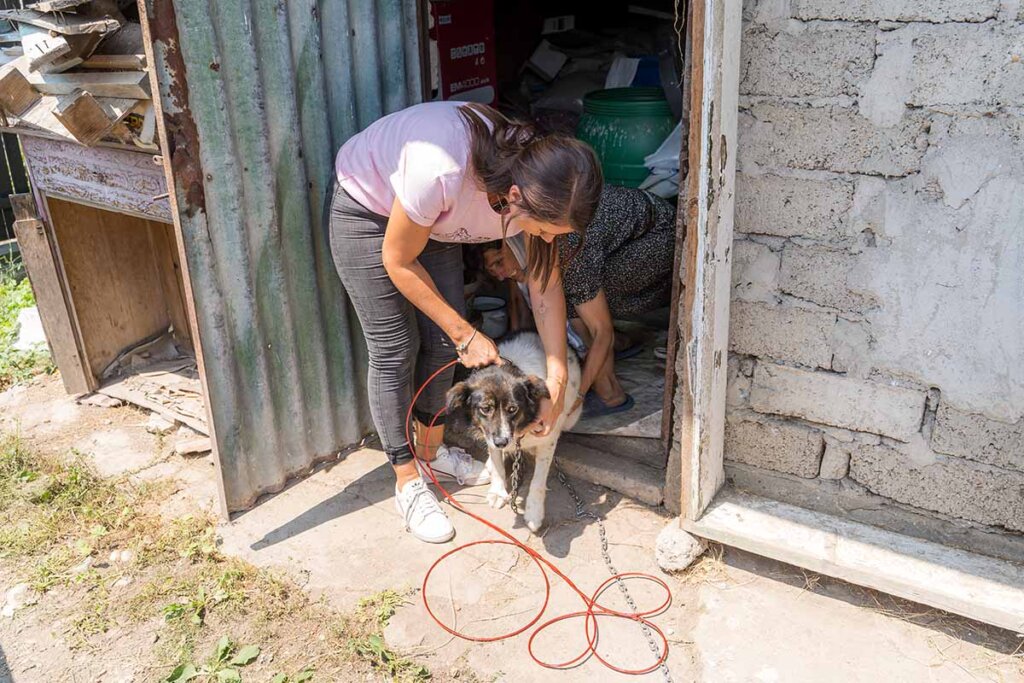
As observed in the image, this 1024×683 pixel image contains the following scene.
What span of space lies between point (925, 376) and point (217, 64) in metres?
2.72

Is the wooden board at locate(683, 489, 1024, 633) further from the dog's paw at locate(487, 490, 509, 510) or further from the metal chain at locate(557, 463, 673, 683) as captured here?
the dog's paw at locate(487, 490, 509, 510)

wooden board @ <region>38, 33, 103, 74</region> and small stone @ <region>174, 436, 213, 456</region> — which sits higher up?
wooden board @ <region>38, 33, 103, 74</region>

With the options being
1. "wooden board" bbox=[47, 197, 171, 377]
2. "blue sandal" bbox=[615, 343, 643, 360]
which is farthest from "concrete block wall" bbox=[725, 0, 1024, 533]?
"wooden board" bbox=[47, 197, 171, 377]

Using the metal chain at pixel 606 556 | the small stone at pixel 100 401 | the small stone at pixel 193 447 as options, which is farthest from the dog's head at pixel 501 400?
the small stone at pixel 100 401

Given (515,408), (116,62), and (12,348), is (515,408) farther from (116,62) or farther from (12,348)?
(12,348)

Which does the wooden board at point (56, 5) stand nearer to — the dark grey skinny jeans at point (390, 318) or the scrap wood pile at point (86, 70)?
the scrap wood pile at point (86, 70)

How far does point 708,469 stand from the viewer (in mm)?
3023

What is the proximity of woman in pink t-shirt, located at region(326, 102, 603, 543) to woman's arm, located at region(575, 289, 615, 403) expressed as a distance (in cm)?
52

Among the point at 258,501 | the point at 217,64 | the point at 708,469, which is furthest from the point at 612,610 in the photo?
the point at 217,64

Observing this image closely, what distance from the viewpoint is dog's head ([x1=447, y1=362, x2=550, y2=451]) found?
302 centimetres

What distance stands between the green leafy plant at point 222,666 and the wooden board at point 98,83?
2.10 meters

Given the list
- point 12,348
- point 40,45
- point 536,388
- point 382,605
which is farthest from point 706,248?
point 12,348

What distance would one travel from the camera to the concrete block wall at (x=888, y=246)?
2.41 m

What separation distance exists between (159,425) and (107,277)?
1009 millimetres
